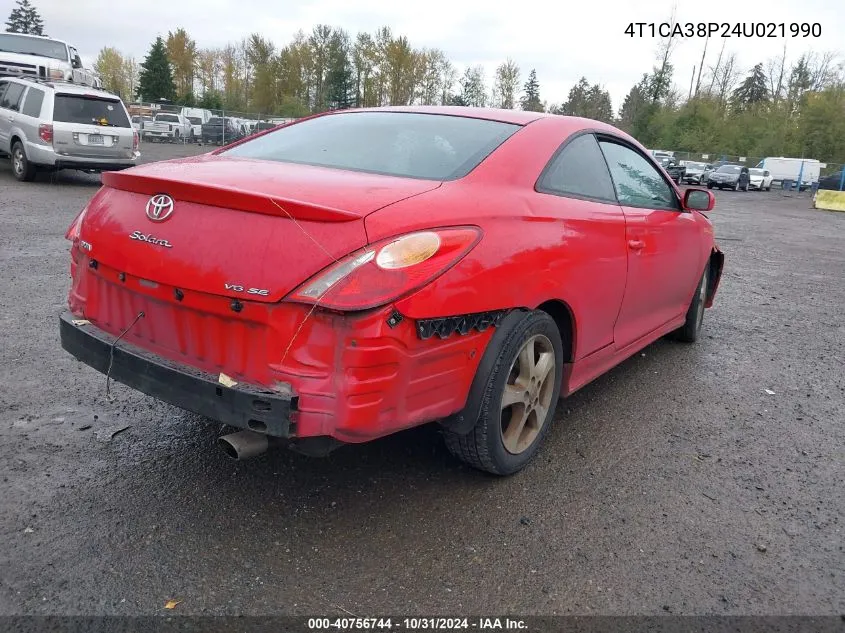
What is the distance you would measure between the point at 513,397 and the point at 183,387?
132 cm

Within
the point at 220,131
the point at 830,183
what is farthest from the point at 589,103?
the point at 220,131

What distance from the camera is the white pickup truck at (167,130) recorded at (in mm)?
34188

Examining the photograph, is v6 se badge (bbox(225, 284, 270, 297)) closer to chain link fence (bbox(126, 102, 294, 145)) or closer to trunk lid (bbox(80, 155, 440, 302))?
trunk lid (bbox(80, 155, 440, 302))

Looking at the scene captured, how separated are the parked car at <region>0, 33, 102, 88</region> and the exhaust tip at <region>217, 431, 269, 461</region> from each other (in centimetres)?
1661

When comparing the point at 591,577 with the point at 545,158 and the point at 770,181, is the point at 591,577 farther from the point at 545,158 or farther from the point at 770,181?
the point at 770,181

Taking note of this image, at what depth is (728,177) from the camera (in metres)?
37.8

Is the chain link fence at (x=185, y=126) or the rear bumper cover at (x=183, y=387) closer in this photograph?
the rear bumper cover at (x=183, y=387)

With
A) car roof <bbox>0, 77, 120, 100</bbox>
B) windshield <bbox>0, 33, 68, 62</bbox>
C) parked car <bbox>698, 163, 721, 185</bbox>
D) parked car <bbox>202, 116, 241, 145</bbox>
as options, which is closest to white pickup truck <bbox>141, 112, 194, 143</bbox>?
parked car <bbox>202, 116, 241, 145</bbox>

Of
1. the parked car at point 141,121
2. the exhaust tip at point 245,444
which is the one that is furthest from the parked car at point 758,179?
the exhaust tip at point 245,444

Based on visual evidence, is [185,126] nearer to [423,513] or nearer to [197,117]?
[197,117]

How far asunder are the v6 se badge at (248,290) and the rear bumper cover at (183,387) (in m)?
0.31

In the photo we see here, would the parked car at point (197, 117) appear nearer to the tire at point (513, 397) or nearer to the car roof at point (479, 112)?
the car roof at point (479, 112)

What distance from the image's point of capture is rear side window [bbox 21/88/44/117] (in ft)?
40.0

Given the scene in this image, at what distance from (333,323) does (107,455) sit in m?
1.47
